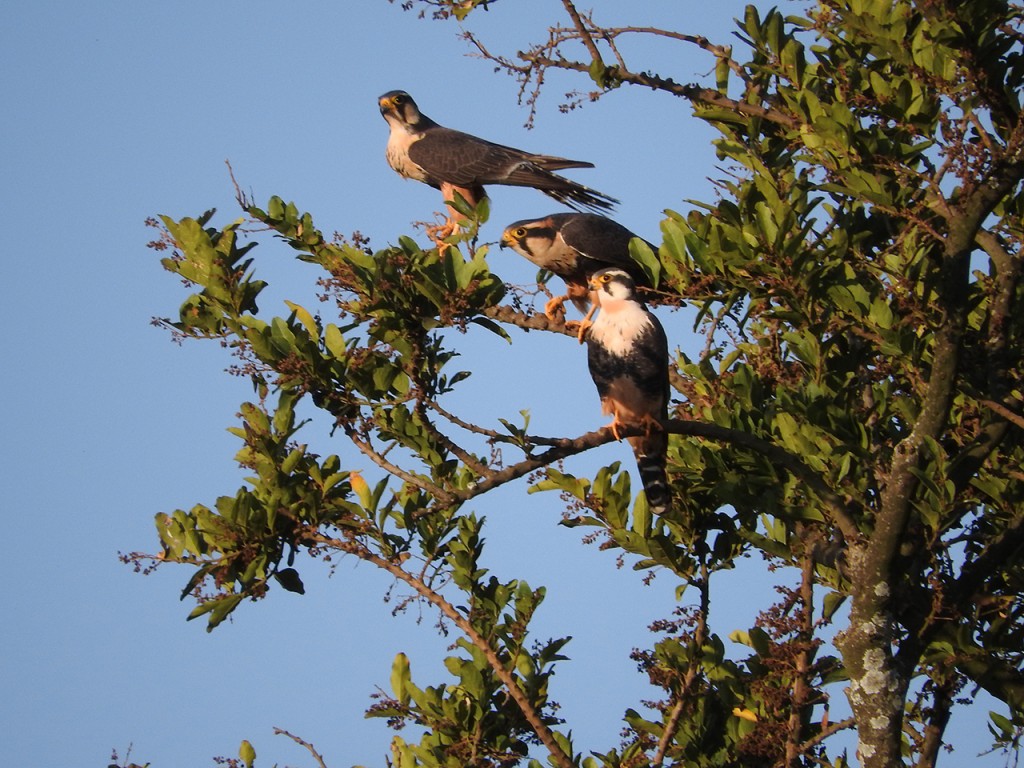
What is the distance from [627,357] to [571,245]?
1228mm

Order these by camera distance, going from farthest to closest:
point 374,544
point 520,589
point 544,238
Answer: point 544,238
point 520,589
point 374,544

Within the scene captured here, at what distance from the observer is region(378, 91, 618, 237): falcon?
261 inches

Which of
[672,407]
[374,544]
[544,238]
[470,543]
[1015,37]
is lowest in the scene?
[374,544]

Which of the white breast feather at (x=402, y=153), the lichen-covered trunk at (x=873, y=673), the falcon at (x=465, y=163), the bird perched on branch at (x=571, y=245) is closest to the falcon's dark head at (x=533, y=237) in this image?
the bird perched on branch at (x=571, y=245)

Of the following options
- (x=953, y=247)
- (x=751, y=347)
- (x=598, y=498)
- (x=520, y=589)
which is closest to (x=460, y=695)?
(x=520, y=589)

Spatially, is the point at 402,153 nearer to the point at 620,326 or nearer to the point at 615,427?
the point at 620,326

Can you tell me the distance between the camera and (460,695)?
4000 mm

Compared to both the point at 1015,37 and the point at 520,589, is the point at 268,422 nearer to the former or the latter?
the point at 520,589

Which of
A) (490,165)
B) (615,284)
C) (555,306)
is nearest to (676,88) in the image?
(615,284)

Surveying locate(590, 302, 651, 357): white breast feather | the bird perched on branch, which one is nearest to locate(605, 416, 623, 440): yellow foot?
locate(590, 302, 651, 357): white breast feather

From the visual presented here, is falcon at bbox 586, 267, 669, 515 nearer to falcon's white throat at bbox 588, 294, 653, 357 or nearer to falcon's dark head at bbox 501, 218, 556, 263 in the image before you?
falcon's white throat at bbox 588, 294, 653, 357

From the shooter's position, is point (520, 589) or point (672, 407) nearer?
point (520, 589)

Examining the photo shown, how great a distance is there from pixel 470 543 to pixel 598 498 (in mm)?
546

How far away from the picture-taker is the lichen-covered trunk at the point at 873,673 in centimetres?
346
